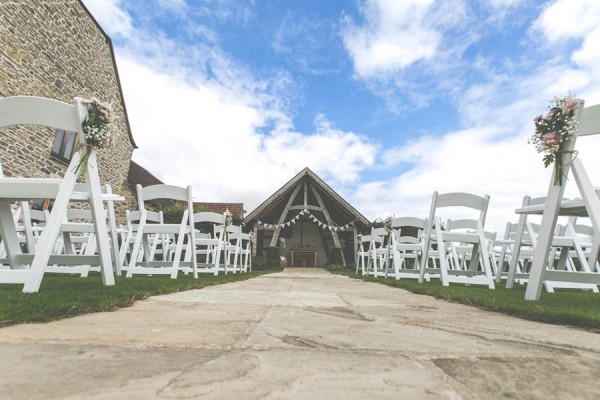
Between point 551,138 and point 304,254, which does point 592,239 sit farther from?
point 304,254

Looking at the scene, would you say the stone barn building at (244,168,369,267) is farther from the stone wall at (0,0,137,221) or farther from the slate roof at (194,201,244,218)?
the stone wall at (0,0,137,221)

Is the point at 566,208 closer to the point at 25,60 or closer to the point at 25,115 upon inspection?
the point at 25,115

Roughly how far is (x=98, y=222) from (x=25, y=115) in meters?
0.92

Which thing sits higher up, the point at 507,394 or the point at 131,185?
the point at 131,185

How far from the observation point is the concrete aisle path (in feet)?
2.05

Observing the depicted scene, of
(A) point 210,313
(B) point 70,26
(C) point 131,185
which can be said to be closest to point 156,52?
(B) point 70,26

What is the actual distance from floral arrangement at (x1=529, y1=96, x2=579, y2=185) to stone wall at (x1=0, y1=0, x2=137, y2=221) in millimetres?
6977

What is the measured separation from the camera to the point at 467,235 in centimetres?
396

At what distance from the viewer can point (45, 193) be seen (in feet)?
7.06

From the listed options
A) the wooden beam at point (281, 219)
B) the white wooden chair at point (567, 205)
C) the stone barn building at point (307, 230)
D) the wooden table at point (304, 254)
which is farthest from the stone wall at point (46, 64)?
the wooden table at point (304, 254)

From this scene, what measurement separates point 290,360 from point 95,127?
246 cm

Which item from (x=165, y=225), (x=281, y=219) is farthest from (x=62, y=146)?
(x=281, y=219)

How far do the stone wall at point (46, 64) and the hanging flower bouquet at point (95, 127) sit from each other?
14.9ft

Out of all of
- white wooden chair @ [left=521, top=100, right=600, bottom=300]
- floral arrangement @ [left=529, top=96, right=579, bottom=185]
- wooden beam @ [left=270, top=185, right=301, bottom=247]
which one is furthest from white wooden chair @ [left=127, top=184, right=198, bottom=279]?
wooden beam @ [left=270, top=185, right=301, bottom=247]
